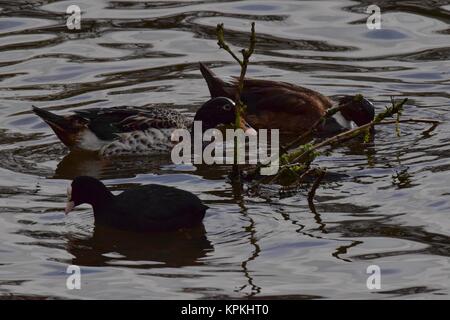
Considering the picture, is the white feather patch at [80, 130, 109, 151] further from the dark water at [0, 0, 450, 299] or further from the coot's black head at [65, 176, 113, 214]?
the coot's black head at [65, 176, 113, 214]

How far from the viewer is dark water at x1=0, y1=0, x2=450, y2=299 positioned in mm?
10695

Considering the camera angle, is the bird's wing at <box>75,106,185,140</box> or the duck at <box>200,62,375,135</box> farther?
the duck at <box>200,62,375,135</box>

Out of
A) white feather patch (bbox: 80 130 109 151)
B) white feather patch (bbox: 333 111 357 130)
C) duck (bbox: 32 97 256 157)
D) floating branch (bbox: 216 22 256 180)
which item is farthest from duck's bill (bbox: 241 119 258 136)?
floating branch (bbox: 216 22 256 180)

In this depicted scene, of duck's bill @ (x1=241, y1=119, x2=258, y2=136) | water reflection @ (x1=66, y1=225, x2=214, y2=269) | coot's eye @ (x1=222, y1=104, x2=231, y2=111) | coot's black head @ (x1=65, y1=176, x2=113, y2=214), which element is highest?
coot's eye @ (x1=222, y1=104, x2=231, y2=111)

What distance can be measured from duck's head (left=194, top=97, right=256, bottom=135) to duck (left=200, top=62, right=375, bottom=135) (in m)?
0.82

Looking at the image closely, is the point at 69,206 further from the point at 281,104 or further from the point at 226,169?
the point at 281,104

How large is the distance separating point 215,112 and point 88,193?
10.9 ft

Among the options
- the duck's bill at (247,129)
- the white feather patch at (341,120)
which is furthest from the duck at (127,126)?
the white feather patch at (341,120)

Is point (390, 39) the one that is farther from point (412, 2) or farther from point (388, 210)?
point (388, 210)

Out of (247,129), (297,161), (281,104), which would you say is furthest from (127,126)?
(297,161)

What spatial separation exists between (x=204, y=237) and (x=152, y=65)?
6357mm

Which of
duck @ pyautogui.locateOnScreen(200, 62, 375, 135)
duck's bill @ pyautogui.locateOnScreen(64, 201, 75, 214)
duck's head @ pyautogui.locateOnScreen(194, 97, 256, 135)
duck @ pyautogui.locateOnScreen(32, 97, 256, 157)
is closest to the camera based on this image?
duck's bill @ pyautogui.locateOnScreen(64, 201, 75, 214)

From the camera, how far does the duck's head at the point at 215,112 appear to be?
14.9 metres

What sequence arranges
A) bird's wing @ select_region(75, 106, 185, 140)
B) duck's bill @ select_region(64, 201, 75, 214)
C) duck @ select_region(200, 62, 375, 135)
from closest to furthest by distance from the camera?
duck's bill @ select_region(64, 201, 75, 214) < bird's wing @ select_region(75, 106, 185, 140) < duck @ select_region(200, 62, 375, 135)
